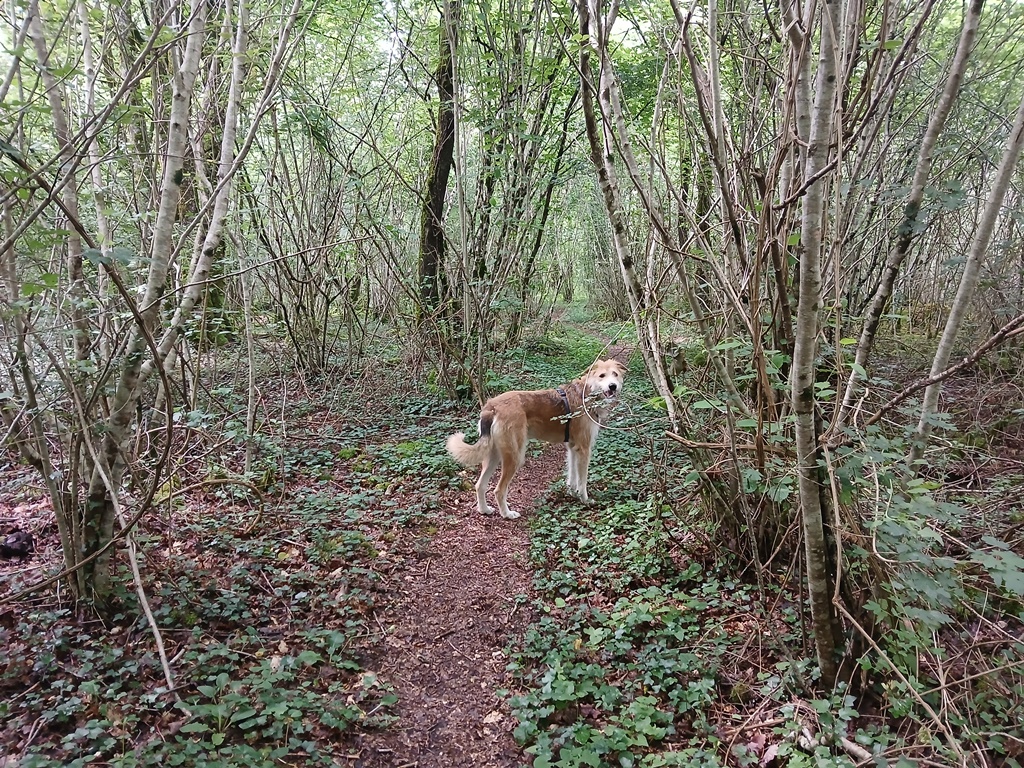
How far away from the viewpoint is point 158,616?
3469 millimetres

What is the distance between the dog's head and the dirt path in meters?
1.54

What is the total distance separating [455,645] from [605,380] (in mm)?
3052

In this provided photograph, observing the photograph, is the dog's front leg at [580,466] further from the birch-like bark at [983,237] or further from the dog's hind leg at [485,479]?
the birch-like bark at [983,237]

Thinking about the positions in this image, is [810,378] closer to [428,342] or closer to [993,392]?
[993,392]

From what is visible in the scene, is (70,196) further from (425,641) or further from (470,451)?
(470,451)

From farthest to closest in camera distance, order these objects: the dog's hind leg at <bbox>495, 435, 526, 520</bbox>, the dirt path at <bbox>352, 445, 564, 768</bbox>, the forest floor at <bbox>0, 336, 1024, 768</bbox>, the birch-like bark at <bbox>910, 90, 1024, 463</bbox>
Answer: the dog's hind leg at <bbox>495, 435, 526, 520</bbox> → the birch-like bark at <bbox>910, 90, 1024, 463</bbox> → the dirt path at <bbox>352, 445, 564, 768</bbox> → the forest floor at <bbox>0, 336, 1024, 768</bbox>

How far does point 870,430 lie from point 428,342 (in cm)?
660

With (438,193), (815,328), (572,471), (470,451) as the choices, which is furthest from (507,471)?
(438,193)

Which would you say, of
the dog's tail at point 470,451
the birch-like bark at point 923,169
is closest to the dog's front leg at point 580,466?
the dog's tail at point 470,451

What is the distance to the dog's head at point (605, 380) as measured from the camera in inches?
232

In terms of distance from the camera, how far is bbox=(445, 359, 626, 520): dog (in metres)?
5.77

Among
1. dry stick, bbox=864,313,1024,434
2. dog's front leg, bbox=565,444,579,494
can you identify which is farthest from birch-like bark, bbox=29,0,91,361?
dog's front leg, bbox=565,444,579,494

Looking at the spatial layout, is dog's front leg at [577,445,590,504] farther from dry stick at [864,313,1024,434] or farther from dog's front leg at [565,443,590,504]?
dry stick at [864,313,1024,434]

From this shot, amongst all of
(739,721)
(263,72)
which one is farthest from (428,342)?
(739,721)
